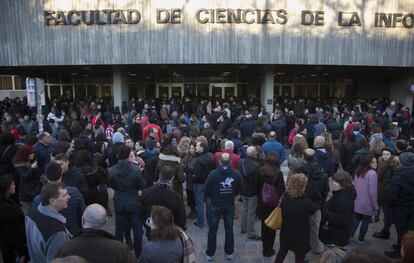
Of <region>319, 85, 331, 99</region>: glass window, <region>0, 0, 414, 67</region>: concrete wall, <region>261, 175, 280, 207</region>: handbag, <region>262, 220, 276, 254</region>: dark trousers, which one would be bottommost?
<region>262, 220, 276, 254</region>: dark trousers

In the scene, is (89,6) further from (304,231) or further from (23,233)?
(304,231)

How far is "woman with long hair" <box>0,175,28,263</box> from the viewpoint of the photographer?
4.59 m

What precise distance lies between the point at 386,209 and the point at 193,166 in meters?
3.46

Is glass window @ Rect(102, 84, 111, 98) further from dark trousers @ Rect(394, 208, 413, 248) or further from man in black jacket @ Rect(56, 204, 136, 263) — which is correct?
Answer: man in black jacket @ Rect(56, 204, 136, 263)

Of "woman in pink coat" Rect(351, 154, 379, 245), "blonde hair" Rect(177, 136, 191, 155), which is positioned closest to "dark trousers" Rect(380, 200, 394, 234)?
"woman in pink coat" Rect(351, 154, 379, 245)

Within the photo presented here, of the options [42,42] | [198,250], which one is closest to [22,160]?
[198,250]

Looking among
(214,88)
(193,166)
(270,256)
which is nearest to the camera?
(270,256)

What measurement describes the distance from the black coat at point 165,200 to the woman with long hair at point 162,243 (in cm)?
101

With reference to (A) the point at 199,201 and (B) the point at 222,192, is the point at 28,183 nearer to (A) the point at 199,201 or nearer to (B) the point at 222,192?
(A) the point at 199,201

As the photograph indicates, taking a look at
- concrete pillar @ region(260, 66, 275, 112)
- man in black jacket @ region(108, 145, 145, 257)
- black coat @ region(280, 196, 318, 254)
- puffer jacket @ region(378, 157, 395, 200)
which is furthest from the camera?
concrete pillar @ region(260, 66, 275, 112)

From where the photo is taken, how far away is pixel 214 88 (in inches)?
1107

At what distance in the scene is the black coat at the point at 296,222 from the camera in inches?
180

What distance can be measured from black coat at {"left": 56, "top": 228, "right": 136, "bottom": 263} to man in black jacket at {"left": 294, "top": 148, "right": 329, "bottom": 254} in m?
3.29

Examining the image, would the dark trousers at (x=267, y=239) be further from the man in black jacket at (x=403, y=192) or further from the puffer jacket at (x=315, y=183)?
the man in black jacket at (x=403, y=192)
